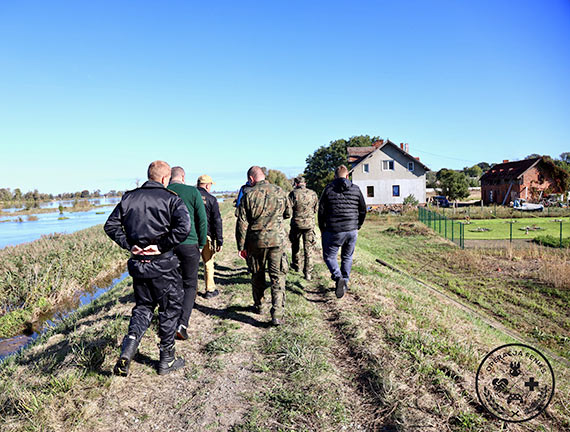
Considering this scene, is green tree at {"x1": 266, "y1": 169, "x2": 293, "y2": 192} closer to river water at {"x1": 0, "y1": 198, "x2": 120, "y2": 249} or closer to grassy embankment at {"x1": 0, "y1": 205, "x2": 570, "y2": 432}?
river water at {"x1": 0, "y1": 198, "x2": 120, "y2": 249}

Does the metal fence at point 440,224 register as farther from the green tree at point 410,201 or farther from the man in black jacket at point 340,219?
the man in black jacket at point 340,219

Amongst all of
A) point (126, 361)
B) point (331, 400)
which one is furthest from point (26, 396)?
point (331, 400)

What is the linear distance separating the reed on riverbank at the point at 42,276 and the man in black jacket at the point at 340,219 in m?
8.37

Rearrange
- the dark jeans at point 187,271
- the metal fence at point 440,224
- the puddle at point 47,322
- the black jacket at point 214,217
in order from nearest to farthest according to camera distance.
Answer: the dark jeans at point 187,271, the black jacket at point 214,217, the puddle at point 47,322, the metal fence at point 440,224

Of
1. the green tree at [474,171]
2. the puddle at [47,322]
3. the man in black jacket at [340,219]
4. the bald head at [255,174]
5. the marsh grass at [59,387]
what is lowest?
the puddle at [47,322]

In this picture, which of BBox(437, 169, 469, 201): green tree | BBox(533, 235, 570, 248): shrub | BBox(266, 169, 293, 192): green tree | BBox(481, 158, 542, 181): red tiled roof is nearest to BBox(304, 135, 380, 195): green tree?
BBox(266, 169, 293, 192): green tree

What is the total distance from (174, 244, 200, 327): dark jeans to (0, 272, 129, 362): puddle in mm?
4823

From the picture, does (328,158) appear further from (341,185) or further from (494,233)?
(341,185)

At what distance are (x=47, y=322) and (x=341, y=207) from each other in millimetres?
7797

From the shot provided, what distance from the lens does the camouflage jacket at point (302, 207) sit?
7227mm

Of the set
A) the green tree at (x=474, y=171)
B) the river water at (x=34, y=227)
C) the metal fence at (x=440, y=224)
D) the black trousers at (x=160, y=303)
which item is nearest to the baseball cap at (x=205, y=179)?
the black trousers at (x=160, y=303)

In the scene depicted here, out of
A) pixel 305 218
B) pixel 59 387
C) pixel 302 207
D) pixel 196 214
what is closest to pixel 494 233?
pixel 305 218

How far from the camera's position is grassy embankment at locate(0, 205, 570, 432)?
110 inches

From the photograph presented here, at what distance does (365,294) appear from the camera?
608 centimetres
